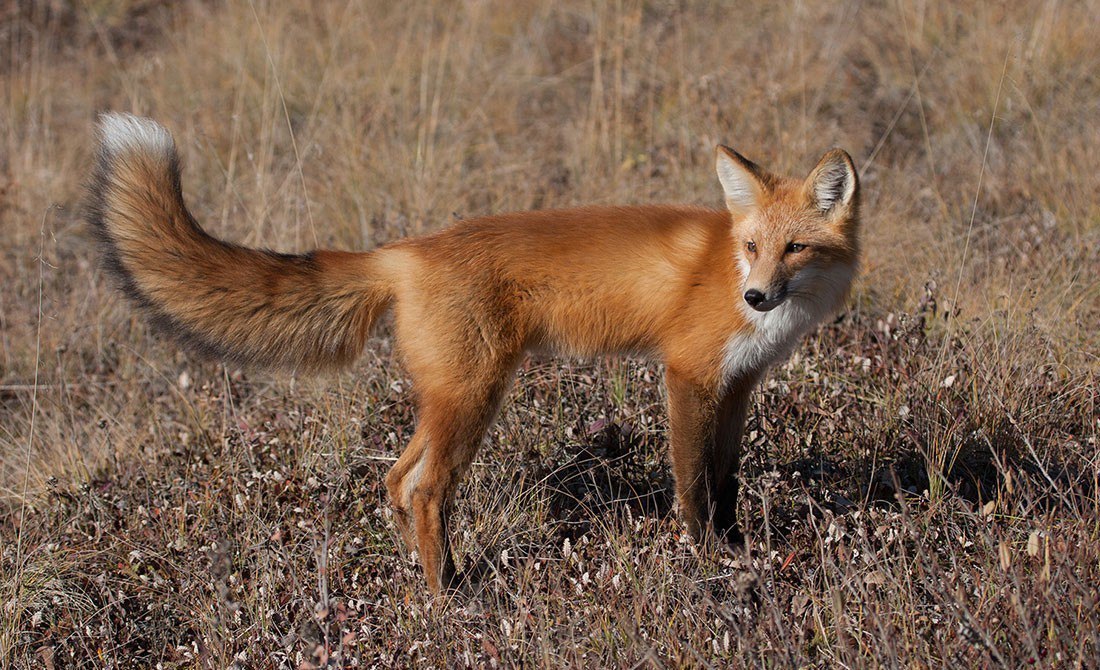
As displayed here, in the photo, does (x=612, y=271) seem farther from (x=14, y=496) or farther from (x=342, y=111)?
(x=342, y=111)

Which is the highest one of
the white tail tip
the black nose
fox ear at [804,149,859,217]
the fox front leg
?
the white tail tip

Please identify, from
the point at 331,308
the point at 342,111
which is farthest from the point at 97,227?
the point at 342,111

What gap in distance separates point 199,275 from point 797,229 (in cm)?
225

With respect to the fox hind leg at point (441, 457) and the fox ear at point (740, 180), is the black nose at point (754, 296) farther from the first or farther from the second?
the fox hind leg at point (441, 457)

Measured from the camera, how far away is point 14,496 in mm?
4449

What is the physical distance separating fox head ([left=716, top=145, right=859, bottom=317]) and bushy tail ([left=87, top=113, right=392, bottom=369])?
4.81 ft

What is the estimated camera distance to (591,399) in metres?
4.69

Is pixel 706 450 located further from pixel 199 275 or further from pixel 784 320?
pixel 199 275

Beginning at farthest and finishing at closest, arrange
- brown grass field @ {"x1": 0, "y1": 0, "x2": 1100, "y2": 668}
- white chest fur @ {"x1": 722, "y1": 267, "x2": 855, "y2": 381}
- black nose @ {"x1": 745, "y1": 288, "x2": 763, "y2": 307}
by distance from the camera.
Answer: white chest fur @ {"x1": 722, "y1": 267, "x2": 855, "y2": 381} → black nose @ {"x1": 745, "y1": 288, "x2": 763, "y2": 307} → brown grass field @ {"x1": 0, "y1": 0, "x2": 1100, "y2": 668}

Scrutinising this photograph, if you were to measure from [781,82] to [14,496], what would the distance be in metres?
5.84

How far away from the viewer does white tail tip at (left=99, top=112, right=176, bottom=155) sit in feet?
11.7

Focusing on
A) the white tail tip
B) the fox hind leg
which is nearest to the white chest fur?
the fox hind leg

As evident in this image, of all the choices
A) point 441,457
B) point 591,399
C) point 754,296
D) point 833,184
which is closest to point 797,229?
point 833,184

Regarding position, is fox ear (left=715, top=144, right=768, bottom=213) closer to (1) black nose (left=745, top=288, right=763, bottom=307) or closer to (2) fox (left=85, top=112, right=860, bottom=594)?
(2) fox (left=85, top=112, right=860, bottom=594)
